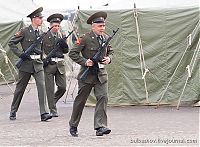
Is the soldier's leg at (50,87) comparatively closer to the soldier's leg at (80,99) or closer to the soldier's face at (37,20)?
the soldier's face at (37,20)

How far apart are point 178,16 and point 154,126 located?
9.81 feet

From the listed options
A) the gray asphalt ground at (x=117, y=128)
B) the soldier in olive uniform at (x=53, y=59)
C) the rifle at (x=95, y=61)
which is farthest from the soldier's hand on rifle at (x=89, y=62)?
the soldier in olive uniform at (x=53, y=59)

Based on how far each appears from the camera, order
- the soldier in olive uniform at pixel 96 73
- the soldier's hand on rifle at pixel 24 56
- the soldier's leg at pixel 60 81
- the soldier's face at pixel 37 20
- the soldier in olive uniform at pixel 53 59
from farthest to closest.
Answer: the soldier's leg at pixel 60 81, the soldier in olive uniform at pixel 53 59, the soldier's face at pixel 37 20, the soldier's hand on rifle at pixel 24 56, the soldier in olive uniform at pixel 96 73

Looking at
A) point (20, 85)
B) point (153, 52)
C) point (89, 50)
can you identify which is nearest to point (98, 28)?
point (89, 50)

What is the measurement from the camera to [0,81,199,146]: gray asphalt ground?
6996mm

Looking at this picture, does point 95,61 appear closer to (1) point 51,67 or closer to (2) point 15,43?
(2) point 15,43

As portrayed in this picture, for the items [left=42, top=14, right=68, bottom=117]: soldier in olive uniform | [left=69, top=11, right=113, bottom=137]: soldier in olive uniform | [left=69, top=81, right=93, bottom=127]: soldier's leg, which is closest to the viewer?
[left=69, top=11, right=113, bottom=137]: soldier in olive uniform

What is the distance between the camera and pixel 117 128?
27.0 feet

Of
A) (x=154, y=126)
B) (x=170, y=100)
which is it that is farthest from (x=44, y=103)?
(x=170, y=100)

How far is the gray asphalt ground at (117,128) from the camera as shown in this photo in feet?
23.0

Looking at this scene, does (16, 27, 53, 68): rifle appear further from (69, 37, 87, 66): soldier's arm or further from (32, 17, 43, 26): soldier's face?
(69, 37, 87, 66): soldier's arm

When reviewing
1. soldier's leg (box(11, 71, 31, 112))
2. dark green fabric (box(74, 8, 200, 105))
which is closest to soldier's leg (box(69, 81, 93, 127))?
soldier's leg (box(11, 71, 31, 112))

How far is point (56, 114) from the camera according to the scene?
9.91 metres

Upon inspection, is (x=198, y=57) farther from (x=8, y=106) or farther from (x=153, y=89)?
(x=8, y=106)
